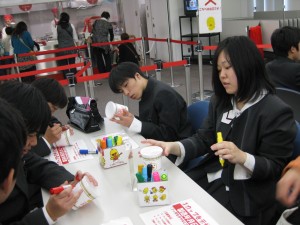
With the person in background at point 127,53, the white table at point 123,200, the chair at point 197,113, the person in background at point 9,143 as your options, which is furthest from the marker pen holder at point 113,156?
the person in background at point 127,53

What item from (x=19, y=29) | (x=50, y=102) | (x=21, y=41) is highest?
(x=19, y=29)

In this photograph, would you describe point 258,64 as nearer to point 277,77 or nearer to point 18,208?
point 18,208

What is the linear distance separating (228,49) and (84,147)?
37.0 inches

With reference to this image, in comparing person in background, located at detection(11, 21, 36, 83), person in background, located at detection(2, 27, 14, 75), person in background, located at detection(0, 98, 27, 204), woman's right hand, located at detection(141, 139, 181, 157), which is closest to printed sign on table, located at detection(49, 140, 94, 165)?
woman's right hand, located at detection(141, 139, 181, 157)

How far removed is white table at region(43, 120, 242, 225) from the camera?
3.67 ft

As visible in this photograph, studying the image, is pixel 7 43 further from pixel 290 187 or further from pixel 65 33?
pixel 290 187

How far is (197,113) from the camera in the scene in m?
2.03

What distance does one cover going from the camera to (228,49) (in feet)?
4.64

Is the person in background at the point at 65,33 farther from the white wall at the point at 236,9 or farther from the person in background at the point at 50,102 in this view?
the person in background at the point at 50,102

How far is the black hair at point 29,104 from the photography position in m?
1.20

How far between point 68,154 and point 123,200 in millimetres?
632

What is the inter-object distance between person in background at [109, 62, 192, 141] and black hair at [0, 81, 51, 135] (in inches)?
28.6

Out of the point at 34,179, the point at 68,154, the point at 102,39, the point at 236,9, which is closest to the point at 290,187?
the point at 34,179

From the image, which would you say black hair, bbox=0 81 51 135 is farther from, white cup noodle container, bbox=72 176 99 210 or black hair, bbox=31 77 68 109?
black hair, bbox=31 77 68 109
